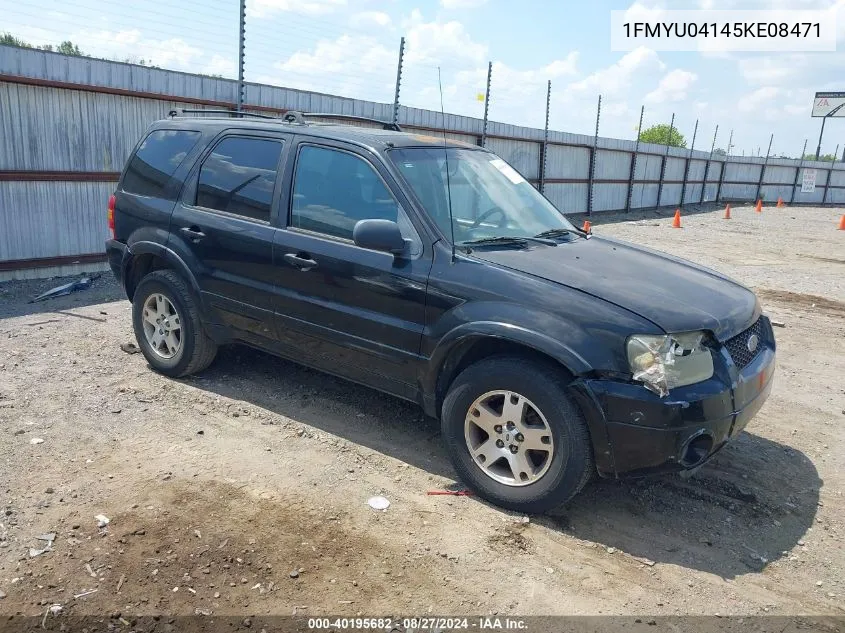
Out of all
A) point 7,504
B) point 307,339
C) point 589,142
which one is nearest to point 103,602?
point 7,504

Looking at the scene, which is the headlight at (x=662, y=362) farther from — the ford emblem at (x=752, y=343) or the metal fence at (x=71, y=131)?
the metal fence at (x=71, y=131)

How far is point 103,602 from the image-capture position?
2.95 metres

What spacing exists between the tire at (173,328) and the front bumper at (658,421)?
3030 millimetres

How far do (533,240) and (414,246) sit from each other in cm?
83

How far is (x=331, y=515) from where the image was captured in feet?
12.1

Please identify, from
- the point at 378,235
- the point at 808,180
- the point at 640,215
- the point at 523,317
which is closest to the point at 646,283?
the point at 523,317

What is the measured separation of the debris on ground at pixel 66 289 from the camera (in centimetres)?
805

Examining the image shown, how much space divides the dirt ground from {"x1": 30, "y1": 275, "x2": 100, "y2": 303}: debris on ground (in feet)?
7.59

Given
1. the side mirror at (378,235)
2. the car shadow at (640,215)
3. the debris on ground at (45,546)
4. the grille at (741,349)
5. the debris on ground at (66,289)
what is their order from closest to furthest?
the debris on ground at (45,546) < the grille at (741,349) < the side mirror at (378,235) < the debris on ground at (66,289) < the car shadow at (640,215)

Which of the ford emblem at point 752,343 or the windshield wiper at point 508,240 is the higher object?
the windshield wiper at point 508,240

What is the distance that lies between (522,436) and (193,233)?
2.82 meters

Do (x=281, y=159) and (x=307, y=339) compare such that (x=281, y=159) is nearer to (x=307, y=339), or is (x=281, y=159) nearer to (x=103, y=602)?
(x=307, y=339)

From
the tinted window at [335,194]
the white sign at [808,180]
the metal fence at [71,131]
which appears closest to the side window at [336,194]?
the tinted window at [335,194]

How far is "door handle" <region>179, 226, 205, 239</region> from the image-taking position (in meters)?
4.99
